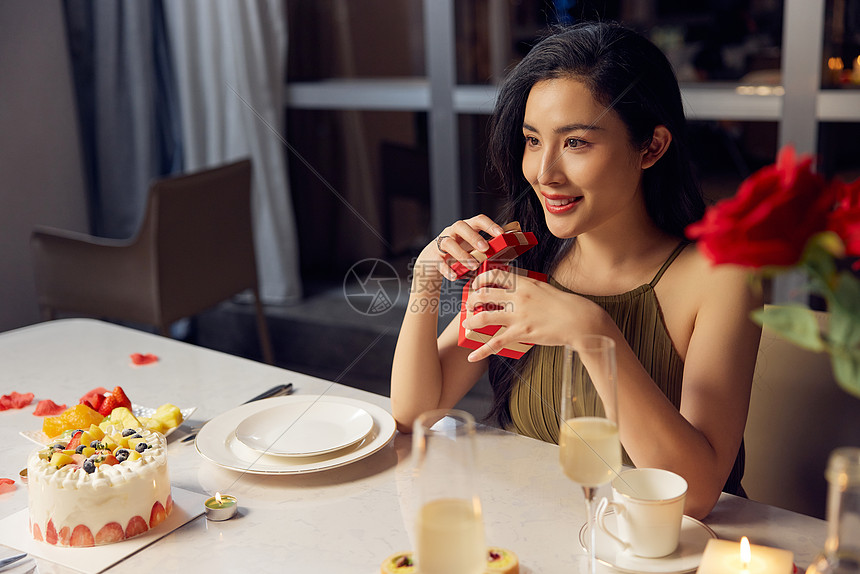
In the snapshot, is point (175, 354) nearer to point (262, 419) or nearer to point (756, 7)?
point (262, 419)

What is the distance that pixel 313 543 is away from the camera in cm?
97

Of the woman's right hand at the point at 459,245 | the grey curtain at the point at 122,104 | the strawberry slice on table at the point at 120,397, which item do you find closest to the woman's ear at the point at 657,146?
the woman's right hand at the point at 459,245

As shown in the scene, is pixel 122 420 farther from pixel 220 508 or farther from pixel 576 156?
pixel 576 156

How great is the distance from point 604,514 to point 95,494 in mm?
579

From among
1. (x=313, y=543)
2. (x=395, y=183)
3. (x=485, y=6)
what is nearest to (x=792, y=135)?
(x=485, y=6)

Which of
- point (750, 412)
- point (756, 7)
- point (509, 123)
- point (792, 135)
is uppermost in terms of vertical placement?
point (756, 7)

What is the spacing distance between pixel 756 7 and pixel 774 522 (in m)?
3.94

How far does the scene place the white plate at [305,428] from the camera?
117 centimetres

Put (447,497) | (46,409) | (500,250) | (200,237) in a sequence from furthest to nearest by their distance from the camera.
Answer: (200,237), (46,409), (500,250), (447,497)

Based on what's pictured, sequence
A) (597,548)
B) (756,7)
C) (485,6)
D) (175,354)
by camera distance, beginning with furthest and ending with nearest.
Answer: (756,7) → (485,6) → (175,354) → (597,548)

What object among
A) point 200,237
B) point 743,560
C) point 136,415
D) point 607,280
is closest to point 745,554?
point 743,560

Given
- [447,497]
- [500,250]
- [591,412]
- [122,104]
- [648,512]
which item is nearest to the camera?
[447,497]

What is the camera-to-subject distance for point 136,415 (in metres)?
1.30

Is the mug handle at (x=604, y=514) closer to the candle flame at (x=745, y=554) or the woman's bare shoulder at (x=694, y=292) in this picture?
the candle flame at (x=745, y=554)
